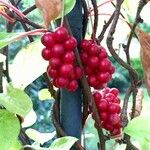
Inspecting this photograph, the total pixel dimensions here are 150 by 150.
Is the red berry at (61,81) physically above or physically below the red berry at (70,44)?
below

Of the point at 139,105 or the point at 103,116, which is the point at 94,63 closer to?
the point at 103,116

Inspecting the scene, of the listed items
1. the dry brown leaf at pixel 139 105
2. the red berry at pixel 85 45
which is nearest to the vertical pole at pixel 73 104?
the red berry at pixel 85 45

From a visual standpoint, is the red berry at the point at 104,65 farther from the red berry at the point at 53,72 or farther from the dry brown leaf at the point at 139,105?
the dry brown leaf at the point at 139,105

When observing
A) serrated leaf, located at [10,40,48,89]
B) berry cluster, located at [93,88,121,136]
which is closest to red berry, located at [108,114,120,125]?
berry cluster, located at [93,88,121,136]

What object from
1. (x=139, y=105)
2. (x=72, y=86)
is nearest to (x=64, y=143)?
(x=72, y=86)

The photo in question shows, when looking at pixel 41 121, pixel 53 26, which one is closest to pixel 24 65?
pixel 53 26

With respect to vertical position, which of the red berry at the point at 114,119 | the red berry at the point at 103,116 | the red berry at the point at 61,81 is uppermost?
the red berry at the point at 61,81
